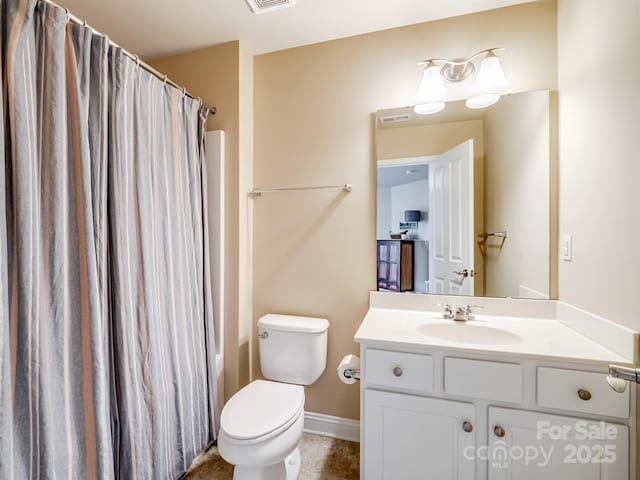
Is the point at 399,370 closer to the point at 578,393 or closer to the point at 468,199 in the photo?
the point at 578,393

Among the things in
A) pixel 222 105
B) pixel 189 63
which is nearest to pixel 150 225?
pixel 222 105

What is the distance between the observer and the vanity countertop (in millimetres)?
1058

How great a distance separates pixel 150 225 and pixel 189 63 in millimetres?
1210

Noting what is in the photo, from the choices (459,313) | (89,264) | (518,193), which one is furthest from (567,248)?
(89,264)

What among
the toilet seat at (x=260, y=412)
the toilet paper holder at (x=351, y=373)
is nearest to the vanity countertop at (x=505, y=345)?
the toilet paper holder at (x=351, y=373)

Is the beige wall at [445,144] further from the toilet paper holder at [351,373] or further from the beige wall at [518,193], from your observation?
the toilet paper holder at [351,373]

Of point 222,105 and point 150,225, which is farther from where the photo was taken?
point 222,105

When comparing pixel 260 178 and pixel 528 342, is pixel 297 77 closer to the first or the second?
pixel 260 178

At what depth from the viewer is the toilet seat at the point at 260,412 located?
123 cm

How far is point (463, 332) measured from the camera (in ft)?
4.77

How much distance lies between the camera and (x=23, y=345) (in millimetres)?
918

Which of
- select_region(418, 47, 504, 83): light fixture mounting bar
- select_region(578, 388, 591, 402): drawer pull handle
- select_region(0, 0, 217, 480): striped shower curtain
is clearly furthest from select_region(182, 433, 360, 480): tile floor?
select_region(418, 47, 504, 83): light fixture mounting bar

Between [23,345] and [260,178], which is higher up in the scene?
[260,178]

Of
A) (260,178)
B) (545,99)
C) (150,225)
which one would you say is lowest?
(150,225)
